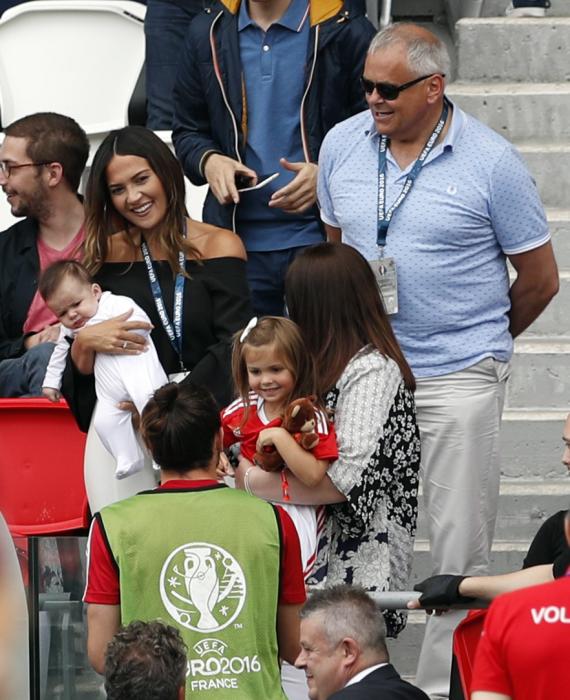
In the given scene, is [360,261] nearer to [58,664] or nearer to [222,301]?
[222,301]

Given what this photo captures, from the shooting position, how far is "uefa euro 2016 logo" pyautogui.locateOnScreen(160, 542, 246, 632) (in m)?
4.31

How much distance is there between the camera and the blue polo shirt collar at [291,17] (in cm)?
645

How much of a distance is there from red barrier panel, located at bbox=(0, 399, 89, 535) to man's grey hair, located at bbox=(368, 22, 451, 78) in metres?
1.58

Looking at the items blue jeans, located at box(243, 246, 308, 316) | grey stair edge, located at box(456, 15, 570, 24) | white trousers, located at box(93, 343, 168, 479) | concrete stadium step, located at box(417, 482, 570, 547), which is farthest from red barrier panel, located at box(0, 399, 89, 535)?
grey stair edge, located at box(456, 15, 570, 24)

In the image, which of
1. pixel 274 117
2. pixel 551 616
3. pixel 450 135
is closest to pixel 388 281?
pixel 450 135

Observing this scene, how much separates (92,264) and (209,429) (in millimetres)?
1317

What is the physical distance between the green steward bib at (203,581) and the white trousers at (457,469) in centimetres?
129

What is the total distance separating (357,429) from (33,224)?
75.2 inches

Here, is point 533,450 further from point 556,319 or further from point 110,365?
point 110,365

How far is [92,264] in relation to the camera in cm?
564

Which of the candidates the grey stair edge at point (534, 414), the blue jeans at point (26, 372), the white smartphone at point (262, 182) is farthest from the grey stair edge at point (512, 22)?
the blue jeans at point (26, 372)

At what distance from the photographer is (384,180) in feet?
18.5

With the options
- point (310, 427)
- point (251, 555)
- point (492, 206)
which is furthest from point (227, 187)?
point (251, 555)

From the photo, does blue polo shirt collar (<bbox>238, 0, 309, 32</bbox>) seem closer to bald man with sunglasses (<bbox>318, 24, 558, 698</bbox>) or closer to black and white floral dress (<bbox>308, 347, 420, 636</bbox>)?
bald man with sunglasses (<bbox>318, 24, 558, 698</bbox>)
